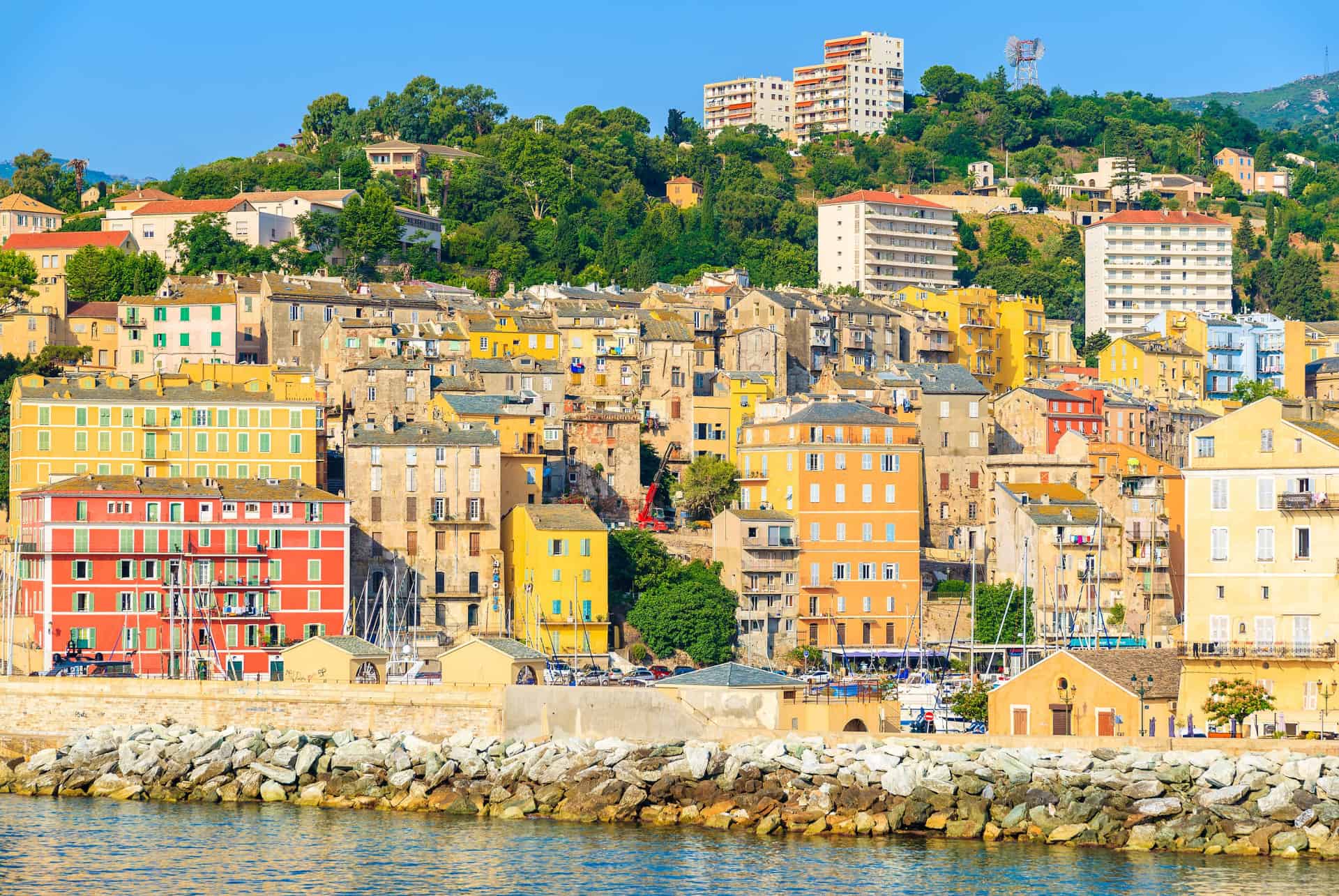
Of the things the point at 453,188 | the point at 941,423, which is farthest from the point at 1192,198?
the point at 941,423

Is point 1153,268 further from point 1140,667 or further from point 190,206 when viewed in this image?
point 1140,667

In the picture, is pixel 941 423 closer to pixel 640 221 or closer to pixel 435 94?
pixel 640 221

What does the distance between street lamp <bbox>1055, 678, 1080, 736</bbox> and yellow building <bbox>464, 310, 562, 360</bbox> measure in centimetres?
4555

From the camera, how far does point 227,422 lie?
81.7m

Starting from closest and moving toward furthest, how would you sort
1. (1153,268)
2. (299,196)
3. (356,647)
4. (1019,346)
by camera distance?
(356,647), (1019,346), (299,196), (1153,268)

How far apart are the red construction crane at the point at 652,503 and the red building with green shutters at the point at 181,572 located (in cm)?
1565

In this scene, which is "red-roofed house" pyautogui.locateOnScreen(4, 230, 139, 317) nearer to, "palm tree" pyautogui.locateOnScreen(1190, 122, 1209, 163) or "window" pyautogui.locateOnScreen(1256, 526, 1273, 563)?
"window" pyautogui.locateOnScreen(1256, 526, 1273, 563)

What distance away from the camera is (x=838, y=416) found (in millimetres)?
85625

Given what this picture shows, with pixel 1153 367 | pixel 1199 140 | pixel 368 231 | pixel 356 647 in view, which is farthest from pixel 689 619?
pixel 1199 140

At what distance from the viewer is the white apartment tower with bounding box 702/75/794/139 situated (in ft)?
627

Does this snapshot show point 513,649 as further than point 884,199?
No

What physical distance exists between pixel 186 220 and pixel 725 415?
1528 inches

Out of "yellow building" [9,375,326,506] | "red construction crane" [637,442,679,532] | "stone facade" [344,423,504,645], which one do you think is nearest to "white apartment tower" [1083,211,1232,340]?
"red construction crane" [637,442,679,532]

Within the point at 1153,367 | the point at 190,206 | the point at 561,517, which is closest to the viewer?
the point at 561,517
